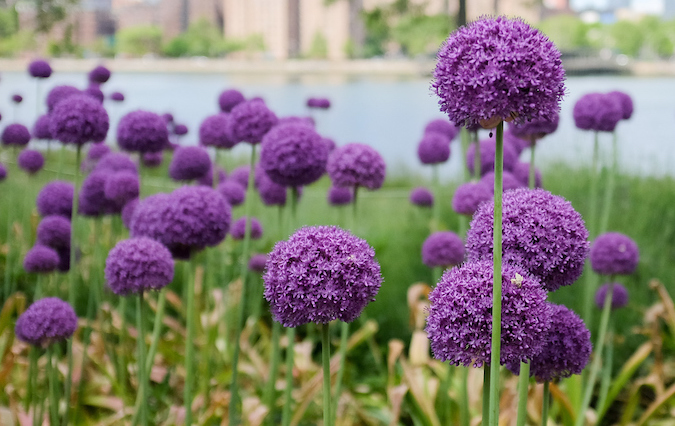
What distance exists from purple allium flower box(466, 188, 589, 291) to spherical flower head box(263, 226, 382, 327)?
25 cm

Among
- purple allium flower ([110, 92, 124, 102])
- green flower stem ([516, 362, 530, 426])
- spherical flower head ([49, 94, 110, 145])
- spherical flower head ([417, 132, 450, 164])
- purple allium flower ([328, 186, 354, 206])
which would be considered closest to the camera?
green flower stem ([516, 362, 530, 426])

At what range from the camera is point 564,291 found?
4.08 m

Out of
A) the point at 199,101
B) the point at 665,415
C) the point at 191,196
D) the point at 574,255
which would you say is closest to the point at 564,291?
the point at 665,415

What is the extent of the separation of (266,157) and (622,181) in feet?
17.4

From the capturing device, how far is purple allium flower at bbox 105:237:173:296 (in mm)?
1843

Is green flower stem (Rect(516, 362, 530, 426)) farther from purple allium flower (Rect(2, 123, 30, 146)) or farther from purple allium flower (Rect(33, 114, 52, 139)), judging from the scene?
purple allium flower (Rect(2, 123, 30, 146))

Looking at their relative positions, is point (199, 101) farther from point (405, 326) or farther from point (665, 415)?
point (665, 415)

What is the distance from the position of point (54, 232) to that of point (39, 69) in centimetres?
110

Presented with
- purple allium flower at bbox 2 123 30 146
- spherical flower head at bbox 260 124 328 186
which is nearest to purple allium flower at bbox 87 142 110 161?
purple allium flower at bbox 2 123 30 146

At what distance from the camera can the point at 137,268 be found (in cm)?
184

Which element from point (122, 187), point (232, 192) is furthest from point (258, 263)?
point (122, 187)

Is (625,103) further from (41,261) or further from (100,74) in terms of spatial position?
(41,261)

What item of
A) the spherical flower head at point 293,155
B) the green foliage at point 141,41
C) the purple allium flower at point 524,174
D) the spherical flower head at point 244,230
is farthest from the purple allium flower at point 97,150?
the green foliage at point 141,41

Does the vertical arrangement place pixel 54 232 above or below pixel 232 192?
below
